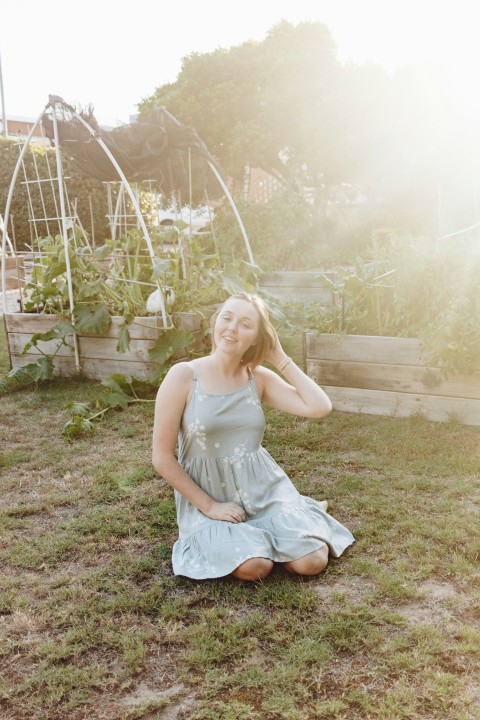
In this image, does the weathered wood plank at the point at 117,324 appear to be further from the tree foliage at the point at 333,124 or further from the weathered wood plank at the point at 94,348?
the tree foliage at the point at 333,124

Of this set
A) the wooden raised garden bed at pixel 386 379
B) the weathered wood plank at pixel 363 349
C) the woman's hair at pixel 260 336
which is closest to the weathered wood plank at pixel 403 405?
the wooden raised garden bed at pixel 386 379

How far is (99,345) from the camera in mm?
4539

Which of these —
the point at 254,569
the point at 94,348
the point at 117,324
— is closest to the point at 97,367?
the point at 94,348

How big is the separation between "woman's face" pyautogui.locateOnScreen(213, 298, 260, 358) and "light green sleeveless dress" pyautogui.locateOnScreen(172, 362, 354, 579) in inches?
6.3

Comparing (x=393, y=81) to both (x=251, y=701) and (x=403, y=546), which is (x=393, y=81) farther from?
(x=251, y=701)

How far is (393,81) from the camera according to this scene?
9.56m

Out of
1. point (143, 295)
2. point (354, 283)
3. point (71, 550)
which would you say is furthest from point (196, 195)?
point (71, 550)

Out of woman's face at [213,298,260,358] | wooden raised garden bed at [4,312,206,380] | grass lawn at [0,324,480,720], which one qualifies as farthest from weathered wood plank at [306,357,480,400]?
woman's face at [213,298,260,358]

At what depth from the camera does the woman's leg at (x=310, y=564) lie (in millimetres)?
2115

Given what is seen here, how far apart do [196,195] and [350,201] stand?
108 inches

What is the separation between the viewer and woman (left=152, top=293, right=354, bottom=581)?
2137 millimetres

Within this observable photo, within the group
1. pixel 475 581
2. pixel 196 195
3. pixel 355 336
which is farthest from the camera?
pixel 196 195

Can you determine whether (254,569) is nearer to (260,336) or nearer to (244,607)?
(244,607)

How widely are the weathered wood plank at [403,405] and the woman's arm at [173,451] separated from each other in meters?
1.62
